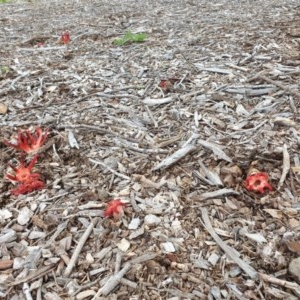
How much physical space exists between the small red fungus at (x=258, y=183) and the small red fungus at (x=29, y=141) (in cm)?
121

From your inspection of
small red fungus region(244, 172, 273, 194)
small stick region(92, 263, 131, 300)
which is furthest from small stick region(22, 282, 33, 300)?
small red fungus region(244, 172, 273, 194)

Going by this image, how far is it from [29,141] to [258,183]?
4.34ft

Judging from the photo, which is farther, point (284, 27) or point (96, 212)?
point (284, 27)

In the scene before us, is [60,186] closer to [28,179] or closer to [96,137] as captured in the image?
[28,179]

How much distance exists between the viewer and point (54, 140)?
2.57m

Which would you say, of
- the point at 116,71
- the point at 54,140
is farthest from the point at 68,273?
the point at 116,71

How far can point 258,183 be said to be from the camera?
211cm

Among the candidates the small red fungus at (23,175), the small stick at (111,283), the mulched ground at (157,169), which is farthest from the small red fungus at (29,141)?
the small stick at (111,283)

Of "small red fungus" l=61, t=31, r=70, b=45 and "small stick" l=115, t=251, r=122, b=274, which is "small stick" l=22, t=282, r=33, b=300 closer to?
"small stick" l=115, t=251, r=122, b=274

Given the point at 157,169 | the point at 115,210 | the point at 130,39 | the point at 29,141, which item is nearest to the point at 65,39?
the point at 130,39

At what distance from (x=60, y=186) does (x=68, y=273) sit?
0.57 metres

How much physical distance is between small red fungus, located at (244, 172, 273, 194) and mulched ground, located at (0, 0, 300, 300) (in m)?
0.03

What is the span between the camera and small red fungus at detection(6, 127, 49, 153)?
2.47 m

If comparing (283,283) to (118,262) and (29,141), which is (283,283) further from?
(29,141)
